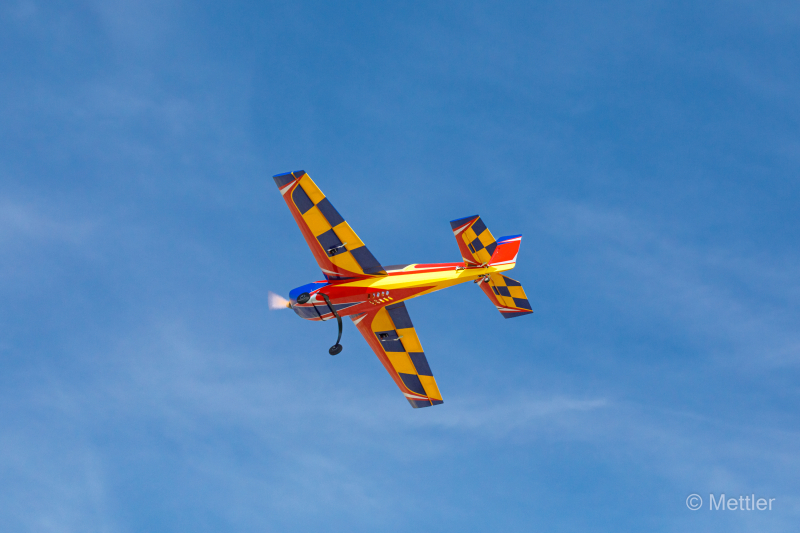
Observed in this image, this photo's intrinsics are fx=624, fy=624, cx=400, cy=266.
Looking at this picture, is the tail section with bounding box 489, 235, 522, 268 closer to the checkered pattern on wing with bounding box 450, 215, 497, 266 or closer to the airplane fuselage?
the airplane fuselage

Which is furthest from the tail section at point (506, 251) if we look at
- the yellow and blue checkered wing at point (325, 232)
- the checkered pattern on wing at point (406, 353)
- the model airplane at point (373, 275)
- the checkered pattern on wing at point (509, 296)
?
the checkered pattern on wing at point (406, 353)

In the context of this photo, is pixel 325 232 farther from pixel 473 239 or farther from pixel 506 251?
pixel 506 251

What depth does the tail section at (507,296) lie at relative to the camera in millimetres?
25562

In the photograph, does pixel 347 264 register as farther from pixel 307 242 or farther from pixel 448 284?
pixel 448 284

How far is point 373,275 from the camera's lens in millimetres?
24219

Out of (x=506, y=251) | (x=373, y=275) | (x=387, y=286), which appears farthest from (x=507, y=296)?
(x=373, y=275)

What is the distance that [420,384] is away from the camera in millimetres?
27578

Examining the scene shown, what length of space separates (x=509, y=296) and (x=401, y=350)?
5.29 m

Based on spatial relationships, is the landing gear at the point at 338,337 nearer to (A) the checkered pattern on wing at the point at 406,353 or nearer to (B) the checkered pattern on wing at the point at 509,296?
(A) the checkered pattern on wing at the point at 406,353

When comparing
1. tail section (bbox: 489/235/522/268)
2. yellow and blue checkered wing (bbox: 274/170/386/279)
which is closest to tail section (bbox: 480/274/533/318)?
tail section (bbox: 489/235/522/268)

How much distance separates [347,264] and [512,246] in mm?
6582

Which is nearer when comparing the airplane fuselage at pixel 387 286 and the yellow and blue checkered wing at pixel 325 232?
the yellow and blue checkered wing at pixel 325 232

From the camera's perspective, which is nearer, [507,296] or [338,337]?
[338,337]

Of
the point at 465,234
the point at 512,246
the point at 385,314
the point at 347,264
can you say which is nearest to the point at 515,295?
the point at 512,246
